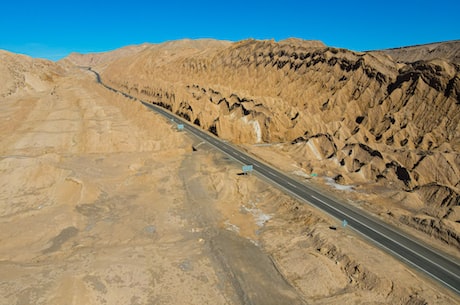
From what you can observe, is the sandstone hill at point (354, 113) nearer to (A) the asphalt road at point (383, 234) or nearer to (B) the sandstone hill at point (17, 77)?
(A) the asphalt road at point (383, 234)

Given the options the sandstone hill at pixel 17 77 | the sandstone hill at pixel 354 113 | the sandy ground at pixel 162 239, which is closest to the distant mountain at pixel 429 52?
the sandstone hill at pixel 354 113

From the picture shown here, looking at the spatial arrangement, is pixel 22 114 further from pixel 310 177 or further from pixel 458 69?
pixel 458 69

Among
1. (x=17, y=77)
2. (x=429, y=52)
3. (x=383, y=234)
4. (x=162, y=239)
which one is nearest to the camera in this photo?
(x=162, y=239)

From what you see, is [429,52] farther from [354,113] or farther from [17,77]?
[17,77]

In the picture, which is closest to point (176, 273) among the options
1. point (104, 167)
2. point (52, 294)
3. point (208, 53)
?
point (52, 294)

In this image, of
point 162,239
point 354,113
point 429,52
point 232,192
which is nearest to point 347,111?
point 354,113
